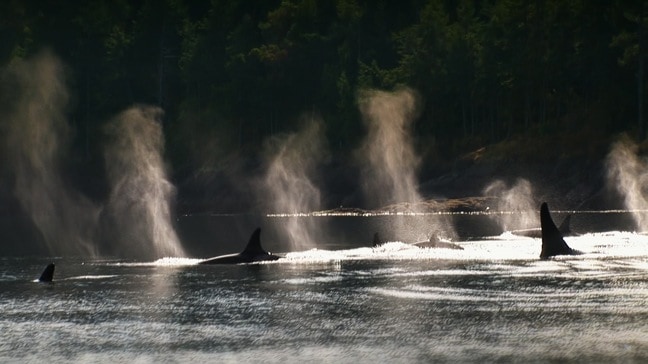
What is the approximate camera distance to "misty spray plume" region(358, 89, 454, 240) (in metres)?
159

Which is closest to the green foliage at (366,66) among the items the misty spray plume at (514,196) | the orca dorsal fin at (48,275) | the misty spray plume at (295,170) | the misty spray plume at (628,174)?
the misty spray plume at (295,170)

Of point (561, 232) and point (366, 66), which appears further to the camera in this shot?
point (366, 66)

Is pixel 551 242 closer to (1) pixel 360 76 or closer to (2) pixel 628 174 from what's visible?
(2) pixel 628 174

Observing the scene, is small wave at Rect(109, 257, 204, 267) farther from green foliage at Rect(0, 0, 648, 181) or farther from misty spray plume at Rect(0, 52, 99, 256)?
misty spray plume at Rect(0, 52, 99, 256)

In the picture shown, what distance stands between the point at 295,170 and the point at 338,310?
11867 centimetres

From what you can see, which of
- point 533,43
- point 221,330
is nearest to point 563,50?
point 533,43

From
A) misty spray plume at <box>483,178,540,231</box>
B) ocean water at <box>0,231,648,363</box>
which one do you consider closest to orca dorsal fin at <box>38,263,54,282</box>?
ocean water at <box>0,231,648,363</box>

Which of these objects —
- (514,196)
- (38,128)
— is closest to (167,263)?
(514,196)

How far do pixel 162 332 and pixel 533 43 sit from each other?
11817 centimetres

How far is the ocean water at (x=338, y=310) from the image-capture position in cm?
4259

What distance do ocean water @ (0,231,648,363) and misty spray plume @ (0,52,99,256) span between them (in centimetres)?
10738

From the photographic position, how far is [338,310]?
5272 centimetres

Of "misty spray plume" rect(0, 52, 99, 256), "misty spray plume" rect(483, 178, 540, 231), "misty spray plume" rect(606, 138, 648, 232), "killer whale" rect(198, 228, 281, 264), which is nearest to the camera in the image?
"killer whale" rect(198, 228, 281, 264)

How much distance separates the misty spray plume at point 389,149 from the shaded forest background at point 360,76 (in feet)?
6.06
